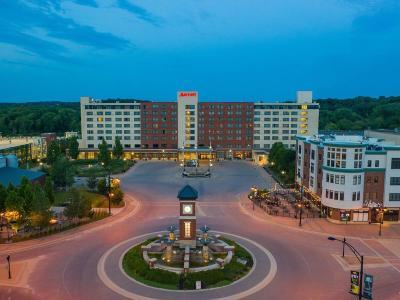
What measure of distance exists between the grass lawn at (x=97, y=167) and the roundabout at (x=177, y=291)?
52.8 meters

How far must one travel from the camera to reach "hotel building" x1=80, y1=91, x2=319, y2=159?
400ft

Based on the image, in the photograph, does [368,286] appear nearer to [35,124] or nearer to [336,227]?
[336,227]

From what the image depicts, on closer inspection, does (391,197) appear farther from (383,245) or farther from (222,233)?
(222,233)

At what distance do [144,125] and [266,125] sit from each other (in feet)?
139

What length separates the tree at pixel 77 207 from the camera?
158 ft

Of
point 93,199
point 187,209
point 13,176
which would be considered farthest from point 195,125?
point 187,209

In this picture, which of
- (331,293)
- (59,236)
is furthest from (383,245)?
(59,236)

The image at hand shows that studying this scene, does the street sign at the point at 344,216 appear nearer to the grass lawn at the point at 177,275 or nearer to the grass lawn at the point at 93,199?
the grass lawn at the point at 177,275

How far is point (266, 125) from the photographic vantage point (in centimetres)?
12369

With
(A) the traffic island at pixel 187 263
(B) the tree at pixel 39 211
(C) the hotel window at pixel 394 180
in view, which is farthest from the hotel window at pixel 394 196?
(B) the tree at pixel 39 211

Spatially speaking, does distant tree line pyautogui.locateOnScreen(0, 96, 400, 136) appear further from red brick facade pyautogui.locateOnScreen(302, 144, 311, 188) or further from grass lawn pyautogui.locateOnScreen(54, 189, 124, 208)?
grass lawn pyautogui.locateOnScreen(54, 189, 124, 208)

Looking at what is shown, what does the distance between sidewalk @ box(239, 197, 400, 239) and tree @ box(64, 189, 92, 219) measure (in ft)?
79.8

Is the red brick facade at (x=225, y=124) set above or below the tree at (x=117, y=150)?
above

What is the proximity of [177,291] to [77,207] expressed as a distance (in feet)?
76.9
